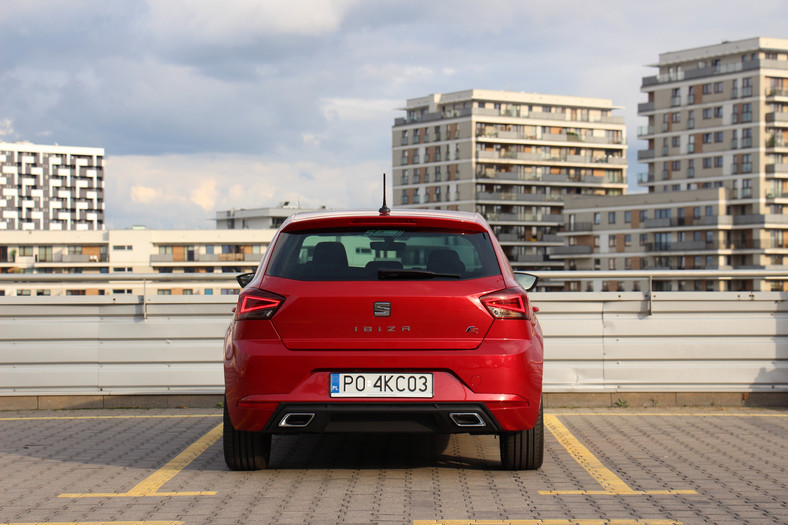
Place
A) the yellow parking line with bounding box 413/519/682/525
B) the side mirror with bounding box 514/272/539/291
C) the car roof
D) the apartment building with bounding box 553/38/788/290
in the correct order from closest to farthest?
the yellow parking line with bounding box 413/519/682/525 → the car roof → the side mirror with bounding box 514/272/539/291 → the apartment building with bounding box 553/38/788/290

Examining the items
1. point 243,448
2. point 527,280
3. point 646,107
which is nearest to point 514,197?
point 646,107

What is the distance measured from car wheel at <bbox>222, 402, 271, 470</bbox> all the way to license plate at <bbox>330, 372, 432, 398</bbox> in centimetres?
95

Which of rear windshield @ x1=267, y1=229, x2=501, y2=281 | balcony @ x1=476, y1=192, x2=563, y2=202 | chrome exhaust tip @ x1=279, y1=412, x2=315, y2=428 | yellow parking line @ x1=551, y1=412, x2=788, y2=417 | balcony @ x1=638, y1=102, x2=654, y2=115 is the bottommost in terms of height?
yellow parking line @ x1=551, y1=412, x2=788, y2=417

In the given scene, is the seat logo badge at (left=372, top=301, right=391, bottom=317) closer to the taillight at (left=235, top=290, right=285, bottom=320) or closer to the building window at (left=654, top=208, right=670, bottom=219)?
the taillight at (left=235, top=290, right=285, bottom=320)

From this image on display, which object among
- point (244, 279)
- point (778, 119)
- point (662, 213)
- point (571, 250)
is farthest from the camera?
point (571, 250)

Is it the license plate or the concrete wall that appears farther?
the concrete wall

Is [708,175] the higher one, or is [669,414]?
[708,175]

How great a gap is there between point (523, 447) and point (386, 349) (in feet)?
4.05

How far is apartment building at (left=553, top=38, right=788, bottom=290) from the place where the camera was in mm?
110250

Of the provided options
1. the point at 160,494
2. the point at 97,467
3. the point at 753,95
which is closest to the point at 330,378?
the point at 160,494

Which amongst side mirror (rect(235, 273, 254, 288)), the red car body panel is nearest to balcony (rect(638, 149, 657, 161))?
side mirror (rect(235, 273, 254, 288))

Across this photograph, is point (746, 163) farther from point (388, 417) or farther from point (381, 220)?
point (388, 417)

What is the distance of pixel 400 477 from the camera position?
6570 millimetres

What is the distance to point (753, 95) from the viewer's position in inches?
4432
